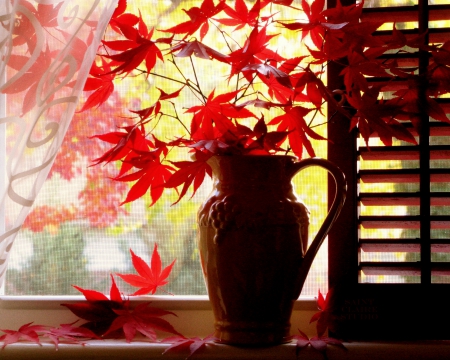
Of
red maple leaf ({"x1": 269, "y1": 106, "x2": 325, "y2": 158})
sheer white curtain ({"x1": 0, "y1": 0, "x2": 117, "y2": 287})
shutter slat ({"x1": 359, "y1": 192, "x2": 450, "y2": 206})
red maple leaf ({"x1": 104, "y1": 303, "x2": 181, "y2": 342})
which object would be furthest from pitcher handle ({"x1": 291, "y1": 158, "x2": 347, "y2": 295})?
sheer white curtain ({"x1": 0, "y1": 0, "x2": 117, "y2": 287})

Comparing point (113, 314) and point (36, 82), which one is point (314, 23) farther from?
point (113, 314)

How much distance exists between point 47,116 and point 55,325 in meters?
0.47

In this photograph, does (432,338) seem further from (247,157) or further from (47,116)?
(47,116)

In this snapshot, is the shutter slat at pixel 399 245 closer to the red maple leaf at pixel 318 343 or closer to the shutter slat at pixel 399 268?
the shutter slat at pixel 399 268

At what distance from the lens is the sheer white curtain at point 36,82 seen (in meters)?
0.85

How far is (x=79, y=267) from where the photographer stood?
44.7 inches

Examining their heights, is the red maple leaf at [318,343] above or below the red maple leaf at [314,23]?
below

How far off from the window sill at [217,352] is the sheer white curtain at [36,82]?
0.55 ft

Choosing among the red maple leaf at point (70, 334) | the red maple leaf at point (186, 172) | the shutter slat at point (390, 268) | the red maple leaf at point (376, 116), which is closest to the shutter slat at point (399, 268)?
the shutter slat at point (390, 268)

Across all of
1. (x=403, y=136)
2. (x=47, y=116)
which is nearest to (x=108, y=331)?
(x=47, y=116)

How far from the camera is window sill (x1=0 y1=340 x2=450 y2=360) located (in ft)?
2.89

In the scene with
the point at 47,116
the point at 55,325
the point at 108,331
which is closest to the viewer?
the point at 47,116

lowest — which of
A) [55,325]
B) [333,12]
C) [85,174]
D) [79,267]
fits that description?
[55,325]

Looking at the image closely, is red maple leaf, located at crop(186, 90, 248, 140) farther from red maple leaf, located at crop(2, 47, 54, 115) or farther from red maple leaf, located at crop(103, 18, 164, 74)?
red maple leaf, located at crop(2, 47, 54, 115)
